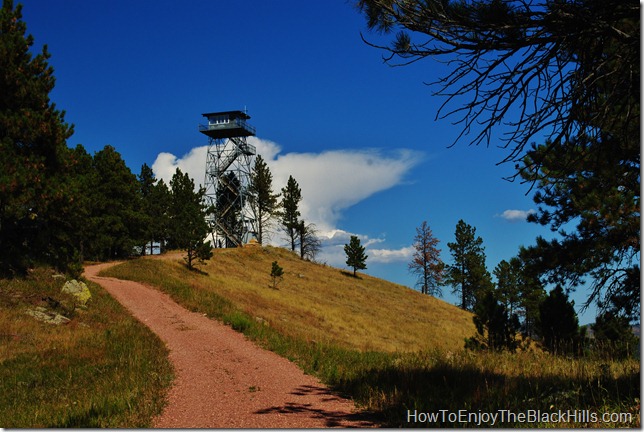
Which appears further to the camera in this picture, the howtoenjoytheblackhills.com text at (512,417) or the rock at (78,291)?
the rock at (78,291)

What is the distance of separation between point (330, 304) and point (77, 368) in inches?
1041

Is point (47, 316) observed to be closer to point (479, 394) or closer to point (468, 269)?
point (479, 394)

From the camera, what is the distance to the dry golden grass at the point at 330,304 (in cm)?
2330

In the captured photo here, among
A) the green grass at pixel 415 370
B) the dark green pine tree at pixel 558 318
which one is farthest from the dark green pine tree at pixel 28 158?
the dark green pine tree at pixel 558 318

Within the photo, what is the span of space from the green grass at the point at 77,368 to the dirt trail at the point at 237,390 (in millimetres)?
422

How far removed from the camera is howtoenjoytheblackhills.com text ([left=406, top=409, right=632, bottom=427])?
15.8ft

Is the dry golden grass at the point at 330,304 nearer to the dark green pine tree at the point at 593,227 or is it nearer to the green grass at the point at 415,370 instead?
the green grass at the point at 415,370

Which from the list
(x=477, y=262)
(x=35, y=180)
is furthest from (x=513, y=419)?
(x=477, y=262)

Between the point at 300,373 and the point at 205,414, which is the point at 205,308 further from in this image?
the point at 205,414

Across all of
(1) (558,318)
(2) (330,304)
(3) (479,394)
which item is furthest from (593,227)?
(2) (330,304)

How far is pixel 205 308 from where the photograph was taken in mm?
19031

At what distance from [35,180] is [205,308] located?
8.35 m

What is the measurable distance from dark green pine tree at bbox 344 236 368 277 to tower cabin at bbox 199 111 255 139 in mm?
19136

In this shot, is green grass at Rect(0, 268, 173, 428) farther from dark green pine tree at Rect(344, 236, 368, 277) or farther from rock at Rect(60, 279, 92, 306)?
dark green pine tree at Rect(344, 236, 368, 277)
